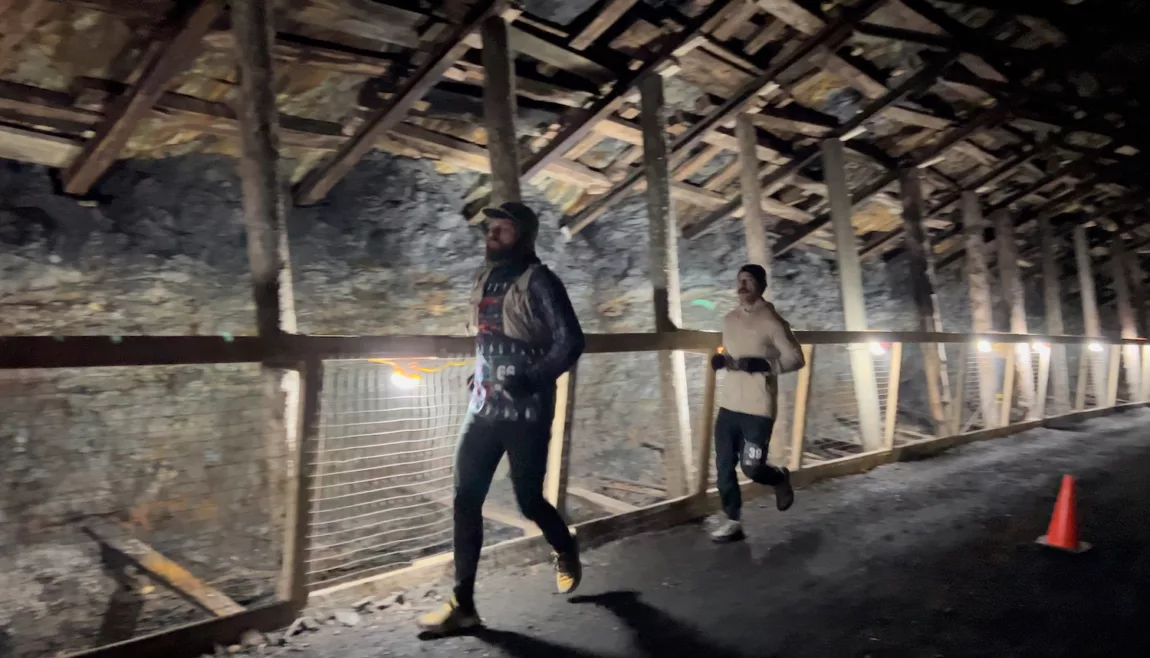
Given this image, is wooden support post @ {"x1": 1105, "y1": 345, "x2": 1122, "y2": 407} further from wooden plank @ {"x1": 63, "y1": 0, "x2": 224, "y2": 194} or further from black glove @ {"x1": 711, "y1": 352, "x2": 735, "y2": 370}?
wooden plank @ {"x1": 63, "y1": 0, "x2": 224, "y2": 194}

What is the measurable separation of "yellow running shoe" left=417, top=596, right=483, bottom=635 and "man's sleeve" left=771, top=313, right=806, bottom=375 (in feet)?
7.03

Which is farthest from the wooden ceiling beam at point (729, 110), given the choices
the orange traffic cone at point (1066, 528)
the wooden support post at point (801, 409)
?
the orange traffic cone at point (1066, 528)

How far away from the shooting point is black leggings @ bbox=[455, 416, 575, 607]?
2809mm

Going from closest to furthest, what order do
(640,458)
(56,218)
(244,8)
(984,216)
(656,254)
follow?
(244,8)
(56,218)
(656,254)
(640,458)
(984,216)

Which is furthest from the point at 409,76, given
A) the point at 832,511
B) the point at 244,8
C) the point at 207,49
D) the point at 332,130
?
the point at 832,511

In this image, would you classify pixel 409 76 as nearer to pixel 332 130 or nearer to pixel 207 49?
pixel 332 130

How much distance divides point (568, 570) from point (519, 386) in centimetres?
92

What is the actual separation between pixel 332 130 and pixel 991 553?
5368 mm

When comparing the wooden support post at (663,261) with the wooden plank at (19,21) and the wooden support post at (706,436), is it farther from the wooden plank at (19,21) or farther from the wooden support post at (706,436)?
the wooden plank at (19,21)

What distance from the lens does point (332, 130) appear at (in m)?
5.77

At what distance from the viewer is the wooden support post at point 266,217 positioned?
2.97 meters

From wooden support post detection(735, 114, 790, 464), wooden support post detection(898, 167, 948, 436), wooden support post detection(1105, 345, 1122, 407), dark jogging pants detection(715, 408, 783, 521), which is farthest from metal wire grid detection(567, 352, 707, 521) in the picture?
wooden support post detection(1105, 345, 1122, 407)

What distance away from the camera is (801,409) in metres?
5.67

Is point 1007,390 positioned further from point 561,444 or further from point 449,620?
point 449,620
